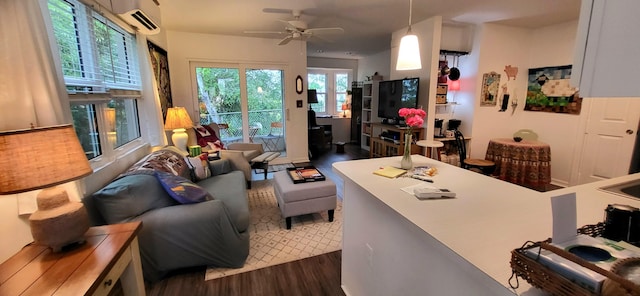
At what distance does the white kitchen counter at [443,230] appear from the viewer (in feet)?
2.82

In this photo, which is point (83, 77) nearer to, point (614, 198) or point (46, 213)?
point (46, 213)

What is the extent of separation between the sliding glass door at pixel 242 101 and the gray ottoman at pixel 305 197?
8.96 feet

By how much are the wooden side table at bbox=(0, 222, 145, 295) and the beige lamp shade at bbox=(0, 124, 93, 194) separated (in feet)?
1.23

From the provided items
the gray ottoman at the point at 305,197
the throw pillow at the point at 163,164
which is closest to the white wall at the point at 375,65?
the gray ottoman at the point at 305,197

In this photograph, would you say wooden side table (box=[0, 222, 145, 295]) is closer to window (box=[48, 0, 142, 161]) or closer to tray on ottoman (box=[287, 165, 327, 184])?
window (box=[48, 0, 142, 161])

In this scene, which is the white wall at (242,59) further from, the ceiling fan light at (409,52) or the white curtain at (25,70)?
the ceiling fan light at (409,52)

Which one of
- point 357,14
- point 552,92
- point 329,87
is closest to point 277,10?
point 357,14

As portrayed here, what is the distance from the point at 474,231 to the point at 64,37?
269 cm

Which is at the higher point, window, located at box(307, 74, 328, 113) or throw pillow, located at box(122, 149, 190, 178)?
window, located at box(307, 74, 328, 113)

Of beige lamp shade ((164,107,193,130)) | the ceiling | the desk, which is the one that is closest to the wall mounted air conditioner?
the ceiling

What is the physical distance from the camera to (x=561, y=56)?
13.3 ft

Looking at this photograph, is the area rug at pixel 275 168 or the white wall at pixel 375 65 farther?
the white wall at pixel 375 65

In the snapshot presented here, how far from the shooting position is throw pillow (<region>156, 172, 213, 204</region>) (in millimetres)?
2002

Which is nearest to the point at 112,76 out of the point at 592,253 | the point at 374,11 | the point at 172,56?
the point at 172,56
